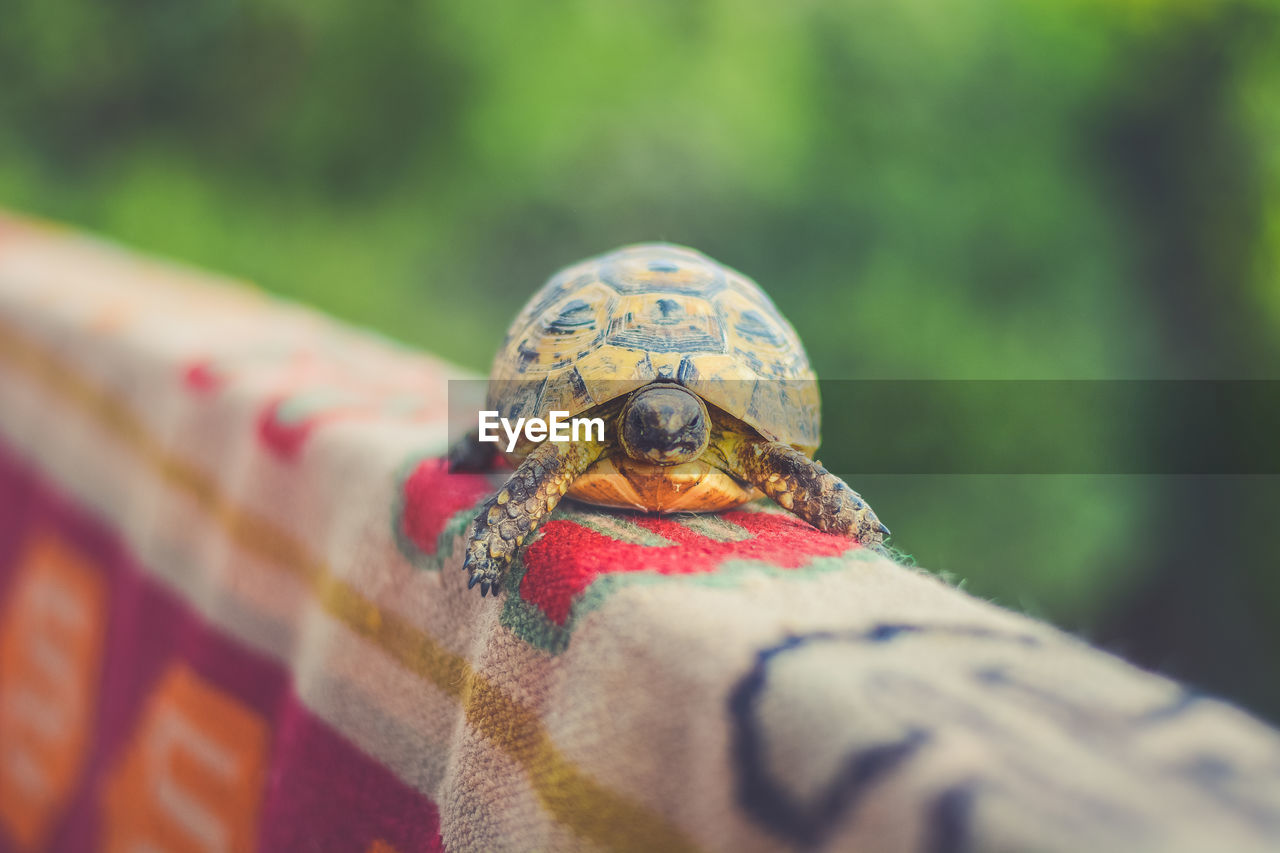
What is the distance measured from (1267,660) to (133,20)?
7.10m

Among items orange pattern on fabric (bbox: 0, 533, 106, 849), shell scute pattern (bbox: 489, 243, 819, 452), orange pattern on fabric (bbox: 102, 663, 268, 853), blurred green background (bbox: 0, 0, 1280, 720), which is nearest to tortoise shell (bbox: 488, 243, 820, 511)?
shell scute pattern (bbox: 489, 243, 819, 452)

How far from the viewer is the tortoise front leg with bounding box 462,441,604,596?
850 mm

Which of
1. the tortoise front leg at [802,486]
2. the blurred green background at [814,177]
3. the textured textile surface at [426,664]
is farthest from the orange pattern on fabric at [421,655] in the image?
the blurred green background at [814,177]

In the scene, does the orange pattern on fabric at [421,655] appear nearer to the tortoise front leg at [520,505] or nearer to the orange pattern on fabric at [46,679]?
the tortoise front leg at [520,505]

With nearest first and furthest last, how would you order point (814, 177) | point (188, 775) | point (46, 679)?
1. point (188, 775)
2. point (46, 679)
3. point (814, 177)

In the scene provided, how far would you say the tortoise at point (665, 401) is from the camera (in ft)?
3.05

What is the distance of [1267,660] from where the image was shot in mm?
4598

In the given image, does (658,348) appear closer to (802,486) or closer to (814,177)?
(802,486)

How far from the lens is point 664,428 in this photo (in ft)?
3.00

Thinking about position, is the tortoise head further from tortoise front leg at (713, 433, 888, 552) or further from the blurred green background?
the blurred green background

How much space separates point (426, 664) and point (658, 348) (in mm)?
405

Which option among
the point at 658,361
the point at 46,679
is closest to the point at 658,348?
the point at 658,361

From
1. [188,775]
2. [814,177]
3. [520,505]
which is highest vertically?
[814,177]

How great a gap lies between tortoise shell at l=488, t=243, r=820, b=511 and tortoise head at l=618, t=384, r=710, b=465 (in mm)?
25
